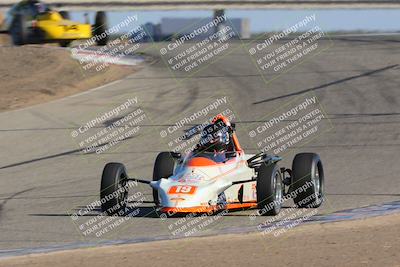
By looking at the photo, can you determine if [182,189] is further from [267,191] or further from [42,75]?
[42,75]

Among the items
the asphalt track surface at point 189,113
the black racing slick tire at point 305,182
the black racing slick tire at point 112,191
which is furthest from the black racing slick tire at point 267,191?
the black racing slick tire at point 112,191

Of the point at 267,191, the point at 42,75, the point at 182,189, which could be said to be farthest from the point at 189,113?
the point at 267,191

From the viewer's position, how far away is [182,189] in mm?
12508

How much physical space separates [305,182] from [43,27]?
22.9 metres

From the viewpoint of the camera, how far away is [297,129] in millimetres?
21172

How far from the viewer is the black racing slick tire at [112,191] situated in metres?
13.0

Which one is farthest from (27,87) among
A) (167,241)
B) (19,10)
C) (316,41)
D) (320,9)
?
(167,241)

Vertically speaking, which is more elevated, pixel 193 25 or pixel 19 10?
pixel 19 10

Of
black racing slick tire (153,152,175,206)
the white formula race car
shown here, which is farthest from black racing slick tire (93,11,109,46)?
the white formula race car

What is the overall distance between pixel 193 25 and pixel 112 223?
25.9 meters

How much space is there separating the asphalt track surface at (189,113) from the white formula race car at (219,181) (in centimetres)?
29

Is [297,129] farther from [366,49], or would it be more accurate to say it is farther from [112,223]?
[366,49]

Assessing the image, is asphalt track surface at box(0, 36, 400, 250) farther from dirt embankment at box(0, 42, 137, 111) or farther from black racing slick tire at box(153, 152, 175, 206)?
dirt embankment at box(0, 42, 137, 111)

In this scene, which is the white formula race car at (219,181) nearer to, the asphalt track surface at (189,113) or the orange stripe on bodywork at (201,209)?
the orange stripe on bodywork at (201,209)
